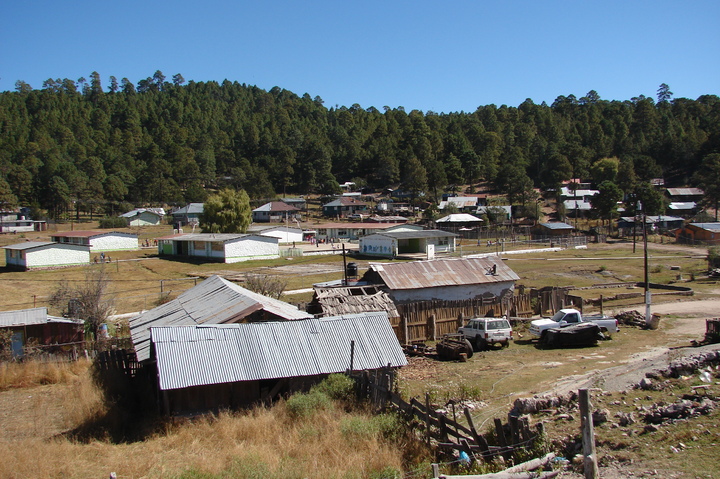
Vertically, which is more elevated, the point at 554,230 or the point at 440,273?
the point at 440,273

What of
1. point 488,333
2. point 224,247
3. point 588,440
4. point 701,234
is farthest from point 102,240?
point 701,234

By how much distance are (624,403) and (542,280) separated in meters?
31.7

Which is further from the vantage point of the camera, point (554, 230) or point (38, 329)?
point (554, 230)

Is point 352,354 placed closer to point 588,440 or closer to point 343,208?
point 588,440

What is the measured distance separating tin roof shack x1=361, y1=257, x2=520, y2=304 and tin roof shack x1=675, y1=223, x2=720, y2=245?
186ft

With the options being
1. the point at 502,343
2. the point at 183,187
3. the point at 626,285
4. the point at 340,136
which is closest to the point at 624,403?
the point at 502,343

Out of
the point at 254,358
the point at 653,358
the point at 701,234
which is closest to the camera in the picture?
the point at 254,358

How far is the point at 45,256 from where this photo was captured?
189ft

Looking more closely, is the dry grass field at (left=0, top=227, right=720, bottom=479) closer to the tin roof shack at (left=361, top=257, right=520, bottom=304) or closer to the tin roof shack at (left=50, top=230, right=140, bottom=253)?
the tin roof shack at (left=361, top=257, right=520, bottom=304)

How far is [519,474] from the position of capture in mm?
10062

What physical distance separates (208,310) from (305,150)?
129 m

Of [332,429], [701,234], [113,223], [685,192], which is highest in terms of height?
[685,192]

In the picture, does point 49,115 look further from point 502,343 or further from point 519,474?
point 519,474

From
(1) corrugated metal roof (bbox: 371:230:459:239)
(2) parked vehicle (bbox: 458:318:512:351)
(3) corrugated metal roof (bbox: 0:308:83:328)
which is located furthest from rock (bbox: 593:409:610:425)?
(1) corrugated metal roof (bbox: 371:230:459:239)
